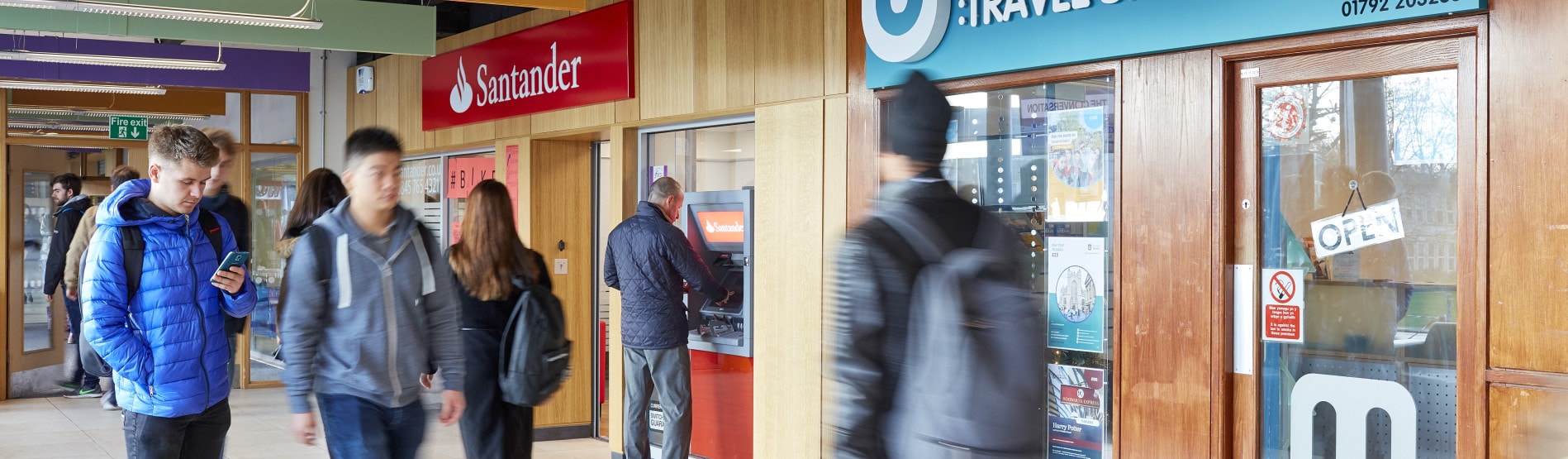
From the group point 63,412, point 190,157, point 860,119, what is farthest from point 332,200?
point 63,412

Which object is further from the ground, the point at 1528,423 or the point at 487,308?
the point at 487,308

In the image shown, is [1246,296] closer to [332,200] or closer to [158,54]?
[332,200]

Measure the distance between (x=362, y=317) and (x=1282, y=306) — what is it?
2709 mm

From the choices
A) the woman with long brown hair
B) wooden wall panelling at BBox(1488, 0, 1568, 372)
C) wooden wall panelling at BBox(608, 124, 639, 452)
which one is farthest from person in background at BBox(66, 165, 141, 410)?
wooden wall panelling at BBox(1488, 0, 1568, 372)

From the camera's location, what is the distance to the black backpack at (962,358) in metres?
2.19

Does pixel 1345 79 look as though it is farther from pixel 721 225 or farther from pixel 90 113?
pixel 90 113

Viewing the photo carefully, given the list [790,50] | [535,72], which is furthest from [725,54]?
[535,72]

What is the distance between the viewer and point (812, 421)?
17.1ft

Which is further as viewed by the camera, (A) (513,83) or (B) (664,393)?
(A) (513,83)

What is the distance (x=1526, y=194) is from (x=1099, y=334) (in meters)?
1.42

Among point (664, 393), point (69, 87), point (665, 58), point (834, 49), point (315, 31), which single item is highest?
point (315, 31)

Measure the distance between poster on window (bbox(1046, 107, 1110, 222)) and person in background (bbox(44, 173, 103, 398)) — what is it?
5.78 meters

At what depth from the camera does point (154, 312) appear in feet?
10.4

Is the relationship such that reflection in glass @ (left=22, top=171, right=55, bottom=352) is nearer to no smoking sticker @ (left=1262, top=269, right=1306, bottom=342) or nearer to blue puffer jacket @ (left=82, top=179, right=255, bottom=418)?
blue puffer jacket @ (left=82, top=179, right=255, bottom=418)
